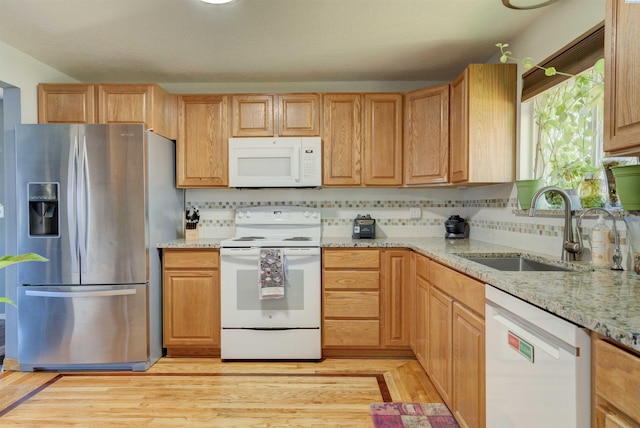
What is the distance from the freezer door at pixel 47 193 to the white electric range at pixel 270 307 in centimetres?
107

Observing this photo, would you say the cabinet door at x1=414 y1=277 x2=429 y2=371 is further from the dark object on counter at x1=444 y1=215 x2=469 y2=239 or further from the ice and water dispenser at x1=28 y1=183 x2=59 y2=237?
the ice and water dispenser at x1=28 y1=183 x2=59 y2=237

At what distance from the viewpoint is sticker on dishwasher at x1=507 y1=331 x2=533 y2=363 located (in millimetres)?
1211

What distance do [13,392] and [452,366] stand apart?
267cm

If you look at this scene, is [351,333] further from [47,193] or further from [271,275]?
[47,193]

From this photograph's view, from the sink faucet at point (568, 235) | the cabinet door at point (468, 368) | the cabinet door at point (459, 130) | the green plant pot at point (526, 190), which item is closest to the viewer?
the cabinet door at point (468, 368)

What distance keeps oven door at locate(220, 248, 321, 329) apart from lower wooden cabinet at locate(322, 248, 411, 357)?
0.33 ft

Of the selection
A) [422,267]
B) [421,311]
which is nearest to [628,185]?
[422,267]

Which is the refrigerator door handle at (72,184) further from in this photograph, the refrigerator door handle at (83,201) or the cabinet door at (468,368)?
the cabinet door at (468,368)

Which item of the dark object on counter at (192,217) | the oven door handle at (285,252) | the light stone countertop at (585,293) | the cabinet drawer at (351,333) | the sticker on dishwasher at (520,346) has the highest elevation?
the dark object on counter at (192,217)

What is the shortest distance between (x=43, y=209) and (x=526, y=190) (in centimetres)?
320

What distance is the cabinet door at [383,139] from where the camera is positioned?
10.4ft

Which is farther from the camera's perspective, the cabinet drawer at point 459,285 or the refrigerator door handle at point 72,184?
the refrigerator door handle at point 72,184

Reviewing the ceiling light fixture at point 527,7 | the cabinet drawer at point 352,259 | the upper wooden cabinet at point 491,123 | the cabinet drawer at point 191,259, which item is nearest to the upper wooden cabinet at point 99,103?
the cabinet drawer at point 191,259

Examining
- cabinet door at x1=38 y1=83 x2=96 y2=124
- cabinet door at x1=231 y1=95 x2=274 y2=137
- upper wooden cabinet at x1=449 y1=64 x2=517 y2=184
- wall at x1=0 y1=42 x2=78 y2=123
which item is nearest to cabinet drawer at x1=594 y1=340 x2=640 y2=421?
upper wooden cabinet at x1=449 y1=64 x2=517 y2=184
